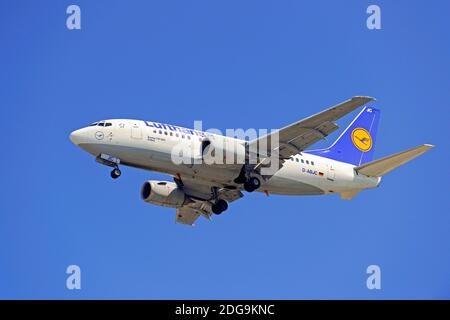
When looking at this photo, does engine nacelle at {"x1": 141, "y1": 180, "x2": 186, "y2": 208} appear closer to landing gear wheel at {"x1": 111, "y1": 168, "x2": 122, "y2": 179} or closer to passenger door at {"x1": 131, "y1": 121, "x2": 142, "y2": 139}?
landing gear wheel at {"x1": 111, "y1": 168, "x2": 122, "y2": 179}

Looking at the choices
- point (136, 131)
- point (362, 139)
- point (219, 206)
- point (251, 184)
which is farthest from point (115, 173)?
point (362, 139)

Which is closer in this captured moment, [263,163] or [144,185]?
[263,163]

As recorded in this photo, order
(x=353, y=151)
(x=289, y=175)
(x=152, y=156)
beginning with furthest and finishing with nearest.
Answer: (x=353, y=151)
(x=289, y=175)
(x=152, y=156)

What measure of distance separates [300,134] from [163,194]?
366 inches

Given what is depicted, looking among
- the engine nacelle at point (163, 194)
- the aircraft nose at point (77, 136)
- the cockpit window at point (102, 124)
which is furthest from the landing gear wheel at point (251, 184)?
the aircraft nose at point (77, 136)

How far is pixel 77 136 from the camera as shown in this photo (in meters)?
43.4

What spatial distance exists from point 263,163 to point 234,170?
1545 mm

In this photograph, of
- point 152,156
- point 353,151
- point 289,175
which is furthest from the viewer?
point 353,151

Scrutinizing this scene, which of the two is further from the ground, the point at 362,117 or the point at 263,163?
the point at 362,117

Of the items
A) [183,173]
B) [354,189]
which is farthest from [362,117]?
[183,173]

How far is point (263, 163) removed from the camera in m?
45.2

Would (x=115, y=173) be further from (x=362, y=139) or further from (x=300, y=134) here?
(x=362, y=139)

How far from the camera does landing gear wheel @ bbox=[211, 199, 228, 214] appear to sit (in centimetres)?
4844

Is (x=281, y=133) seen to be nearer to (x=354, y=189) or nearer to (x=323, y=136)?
(x=323, y=136)
